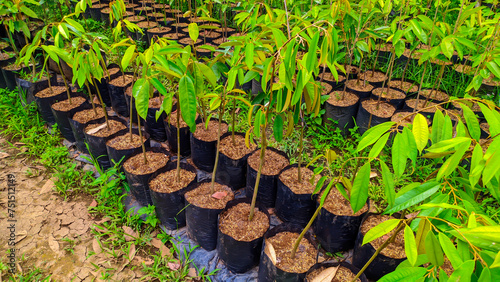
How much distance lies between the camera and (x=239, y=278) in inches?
64.4

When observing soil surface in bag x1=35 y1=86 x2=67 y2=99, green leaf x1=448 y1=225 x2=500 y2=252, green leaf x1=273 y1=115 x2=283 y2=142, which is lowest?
soil surface in bag x1=35 y1=86 x2=67 y2=99

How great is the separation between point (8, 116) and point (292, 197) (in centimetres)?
265

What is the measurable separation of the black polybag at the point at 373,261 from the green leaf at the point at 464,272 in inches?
40.4

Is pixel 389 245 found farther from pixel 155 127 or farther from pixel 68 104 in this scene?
pixel 68 104

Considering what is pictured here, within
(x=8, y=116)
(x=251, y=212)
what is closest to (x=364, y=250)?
(x=251, y=212)

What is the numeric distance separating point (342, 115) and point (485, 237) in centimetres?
205

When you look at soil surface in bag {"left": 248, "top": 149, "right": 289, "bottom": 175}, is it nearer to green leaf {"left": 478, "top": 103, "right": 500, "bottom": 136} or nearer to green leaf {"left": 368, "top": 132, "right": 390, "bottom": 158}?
green leaf {"left": 368, "top": 132, "right": 390, "bottom": 158}

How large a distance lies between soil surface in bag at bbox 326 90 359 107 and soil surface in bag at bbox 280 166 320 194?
827 mm

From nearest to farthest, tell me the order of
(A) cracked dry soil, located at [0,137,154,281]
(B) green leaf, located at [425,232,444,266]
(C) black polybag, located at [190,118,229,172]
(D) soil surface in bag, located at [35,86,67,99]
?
1. (B) green leaf, located at [425,232,444,266]
2. (A) cracked dry soil, located at [0,137,154,281]
3. (C) black polybag, located at [190,118,229,172]
4. (D) soil surface in bag, located at [35,86,67,99]

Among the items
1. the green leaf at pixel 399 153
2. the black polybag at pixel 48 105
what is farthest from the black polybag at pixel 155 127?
the green leaf at pixel 399 153

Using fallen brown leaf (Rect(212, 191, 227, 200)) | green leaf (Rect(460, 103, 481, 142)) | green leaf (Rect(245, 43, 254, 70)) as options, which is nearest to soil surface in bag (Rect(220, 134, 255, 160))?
fallen brown leaf (Rect(212, 191, 227, 200))

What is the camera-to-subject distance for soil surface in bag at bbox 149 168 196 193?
181 centimetres

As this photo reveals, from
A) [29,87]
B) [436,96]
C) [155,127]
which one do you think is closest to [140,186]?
[155,127]

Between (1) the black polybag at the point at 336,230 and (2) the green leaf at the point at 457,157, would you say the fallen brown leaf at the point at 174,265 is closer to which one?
(1) the black polybag at the point at 336,230
